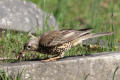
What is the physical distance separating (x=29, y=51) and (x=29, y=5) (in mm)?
2914

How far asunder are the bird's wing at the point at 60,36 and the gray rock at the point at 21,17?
5.29 ft

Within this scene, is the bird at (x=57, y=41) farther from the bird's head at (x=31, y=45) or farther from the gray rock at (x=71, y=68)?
the gray rock at (x=71, y=68)

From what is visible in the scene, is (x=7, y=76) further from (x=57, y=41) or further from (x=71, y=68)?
(x=57, y=41)

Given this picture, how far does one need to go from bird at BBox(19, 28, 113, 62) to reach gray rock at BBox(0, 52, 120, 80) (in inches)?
19.2

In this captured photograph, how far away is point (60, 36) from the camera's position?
6398mm

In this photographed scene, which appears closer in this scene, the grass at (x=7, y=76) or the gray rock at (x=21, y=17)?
the grass at (x=7, y=76)

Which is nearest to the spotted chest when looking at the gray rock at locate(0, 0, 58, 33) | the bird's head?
the bird's head

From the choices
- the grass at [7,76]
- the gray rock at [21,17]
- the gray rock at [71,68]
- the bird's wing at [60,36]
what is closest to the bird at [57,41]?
the bird's wing at [60,36]

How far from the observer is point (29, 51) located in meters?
6.62

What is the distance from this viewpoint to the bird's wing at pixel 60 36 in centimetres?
627

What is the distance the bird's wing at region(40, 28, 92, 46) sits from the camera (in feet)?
20.6

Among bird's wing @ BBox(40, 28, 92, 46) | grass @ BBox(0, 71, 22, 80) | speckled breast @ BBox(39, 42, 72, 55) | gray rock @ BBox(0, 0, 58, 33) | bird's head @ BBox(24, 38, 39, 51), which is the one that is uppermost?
gray rock @ BBox(0, 0, 58, 33)

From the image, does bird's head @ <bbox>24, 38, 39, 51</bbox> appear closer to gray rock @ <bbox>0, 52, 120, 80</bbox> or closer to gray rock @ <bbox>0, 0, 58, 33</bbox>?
gray rock @ <bbox>0, 52, 120, 80</bbox>

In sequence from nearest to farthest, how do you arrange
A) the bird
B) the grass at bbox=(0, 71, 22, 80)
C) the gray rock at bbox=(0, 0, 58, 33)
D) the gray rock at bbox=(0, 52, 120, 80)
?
the grass at bbox=(0, 71, 22, 80) → the gray rock at bbox=(0, 52, 120, 80) → the bird → the gray rock at bbox=(0, 0, 58, 33)
